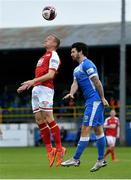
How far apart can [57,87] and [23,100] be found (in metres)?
3.12

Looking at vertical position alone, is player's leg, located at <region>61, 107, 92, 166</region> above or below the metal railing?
below

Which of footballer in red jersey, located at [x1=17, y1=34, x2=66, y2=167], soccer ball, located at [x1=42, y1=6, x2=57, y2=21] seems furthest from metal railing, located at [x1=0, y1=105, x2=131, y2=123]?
soccer ball, located at [x1=42, y1=6, x2=57, y2=21]

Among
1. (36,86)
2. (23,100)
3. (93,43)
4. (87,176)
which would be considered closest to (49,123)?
(36,86)

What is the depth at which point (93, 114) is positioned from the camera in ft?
49.4

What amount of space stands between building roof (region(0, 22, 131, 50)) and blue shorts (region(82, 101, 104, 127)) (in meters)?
31.5

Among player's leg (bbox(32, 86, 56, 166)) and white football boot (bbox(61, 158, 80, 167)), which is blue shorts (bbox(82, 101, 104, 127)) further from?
player's leg (bbox(32, 86, 56, 166))

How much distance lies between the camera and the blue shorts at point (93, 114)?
49.3 ft

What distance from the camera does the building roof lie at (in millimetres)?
48688

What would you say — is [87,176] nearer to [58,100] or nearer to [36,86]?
[36,86]

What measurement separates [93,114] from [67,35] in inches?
1455

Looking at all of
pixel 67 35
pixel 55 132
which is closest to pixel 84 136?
pixel 55 132

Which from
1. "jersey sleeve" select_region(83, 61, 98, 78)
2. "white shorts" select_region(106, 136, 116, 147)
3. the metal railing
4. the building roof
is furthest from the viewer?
the building roof

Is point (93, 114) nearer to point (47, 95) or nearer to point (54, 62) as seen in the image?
point (47, 95)

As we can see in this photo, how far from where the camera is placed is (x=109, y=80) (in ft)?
172
